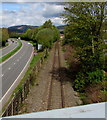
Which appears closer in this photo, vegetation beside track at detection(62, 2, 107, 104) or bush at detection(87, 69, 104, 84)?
vegetation beside track at detection(62, 2, 107, 104)

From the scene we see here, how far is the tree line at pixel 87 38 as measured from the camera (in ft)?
24.7

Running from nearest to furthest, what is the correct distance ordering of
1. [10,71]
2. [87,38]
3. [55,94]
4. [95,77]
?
[55,94], [95,77], [87,38], [10,71]

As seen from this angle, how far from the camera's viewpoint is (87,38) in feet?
26.1

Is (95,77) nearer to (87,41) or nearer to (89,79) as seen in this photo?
(89,79)

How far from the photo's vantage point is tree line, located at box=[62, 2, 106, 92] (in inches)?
296

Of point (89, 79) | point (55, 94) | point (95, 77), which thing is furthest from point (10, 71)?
point (95, 77)

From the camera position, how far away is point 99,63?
8109mm

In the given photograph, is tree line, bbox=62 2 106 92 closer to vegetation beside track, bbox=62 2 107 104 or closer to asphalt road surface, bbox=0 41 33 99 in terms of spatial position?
vegetation beside track, bbox=62 2 107 104

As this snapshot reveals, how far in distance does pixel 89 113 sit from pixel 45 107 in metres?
5.55

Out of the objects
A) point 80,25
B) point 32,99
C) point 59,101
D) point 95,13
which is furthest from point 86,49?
point 32,99

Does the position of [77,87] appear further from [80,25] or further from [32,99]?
[80,25]

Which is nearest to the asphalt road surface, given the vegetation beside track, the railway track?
the railway track

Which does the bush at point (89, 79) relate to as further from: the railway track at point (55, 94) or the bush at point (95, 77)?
the railway track at point (55, 94)

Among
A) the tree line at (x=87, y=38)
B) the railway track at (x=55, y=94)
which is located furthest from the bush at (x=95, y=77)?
the railway track at (x=55, y=94)
